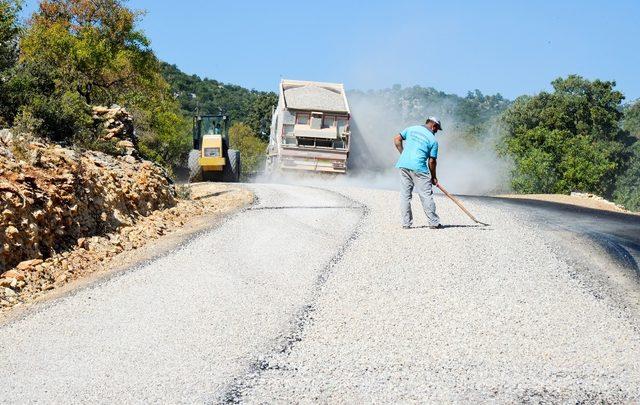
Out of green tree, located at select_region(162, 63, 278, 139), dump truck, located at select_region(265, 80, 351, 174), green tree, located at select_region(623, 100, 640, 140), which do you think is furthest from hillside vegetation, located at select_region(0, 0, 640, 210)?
green tree, located at select_region(162, 63, 278, 139)

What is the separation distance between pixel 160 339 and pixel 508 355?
8.98ft

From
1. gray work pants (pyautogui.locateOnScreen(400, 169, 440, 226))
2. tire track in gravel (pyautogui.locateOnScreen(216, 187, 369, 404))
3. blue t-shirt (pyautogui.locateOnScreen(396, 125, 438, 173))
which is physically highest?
blue t-shirt (pyautogui.locateOnScreen(396, 125, 438, 173))

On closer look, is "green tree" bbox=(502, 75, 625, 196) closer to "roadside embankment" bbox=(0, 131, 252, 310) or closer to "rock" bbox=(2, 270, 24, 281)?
"roadside embankment" bbox=(0, 131, 252, 310)

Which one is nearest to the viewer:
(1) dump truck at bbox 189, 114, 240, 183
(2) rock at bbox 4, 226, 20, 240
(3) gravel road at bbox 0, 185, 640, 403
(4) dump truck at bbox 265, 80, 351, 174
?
(3) gravel road at bbox 0, 185, 640, 403

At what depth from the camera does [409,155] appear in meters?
10.9

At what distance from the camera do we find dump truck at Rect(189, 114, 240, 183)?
824 inches

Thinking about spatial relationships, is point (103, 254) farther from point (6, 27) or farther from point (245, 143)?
point (245, 143)

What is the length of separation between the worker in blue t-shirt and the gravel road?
1.10 meters

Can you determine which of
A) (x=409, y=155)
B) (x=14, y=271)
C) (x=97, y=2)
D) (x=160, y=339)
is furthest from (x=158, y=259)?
(x=97, y=2)

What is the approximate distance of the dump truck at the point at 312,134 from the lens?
23.9 m

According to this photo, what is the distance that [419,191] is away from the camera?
10773 mm

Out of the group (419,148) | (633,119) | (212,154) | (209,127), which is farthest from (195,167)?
(633,119)

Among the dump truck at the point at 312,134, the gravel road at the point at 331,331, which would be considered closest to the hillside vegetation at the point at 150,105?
the dump truck at the point at 312,134

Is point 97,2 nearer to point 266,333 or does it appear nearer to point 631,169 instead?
point 266,333
